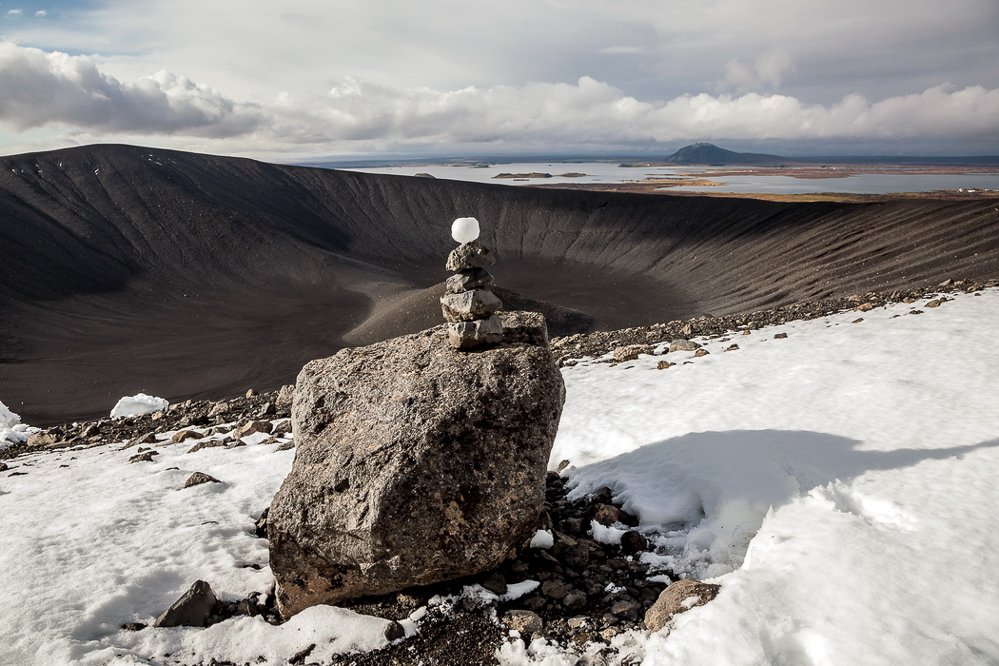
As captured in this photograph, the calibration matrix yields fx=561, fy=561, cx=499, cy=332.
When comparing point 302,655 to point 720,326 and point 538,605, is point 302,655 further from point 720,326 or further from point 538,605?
point 720,326

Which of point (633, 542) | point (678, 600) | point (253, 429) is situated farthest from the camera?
point (253, 429)

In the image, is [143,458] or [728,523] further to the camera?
[143,458]

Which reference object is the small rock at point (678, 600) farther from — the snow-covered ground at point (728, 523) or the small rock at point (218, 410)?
Answer: the small rock at point (218, 410)

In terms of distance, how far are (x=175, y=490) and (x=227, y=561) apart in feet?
8.66

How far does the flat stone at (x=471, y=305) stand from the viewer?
646 cm

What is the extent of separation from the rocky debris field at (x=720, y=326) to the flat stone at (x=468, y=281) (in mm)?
7342

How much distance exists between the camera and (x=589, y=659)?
4.38 m

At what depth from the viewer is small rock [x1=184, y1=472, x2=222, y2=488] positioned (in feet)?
26.5

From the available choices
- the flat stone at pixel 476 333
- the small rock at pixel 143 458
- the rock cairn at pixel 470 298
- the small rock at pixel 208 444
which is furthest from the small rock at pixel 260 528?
the small rock at pixel 143 458

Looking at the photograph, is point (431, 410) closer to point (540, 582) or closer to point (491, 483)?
point (491, 483)

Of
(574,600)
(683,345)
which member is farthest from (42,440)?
(683,345)

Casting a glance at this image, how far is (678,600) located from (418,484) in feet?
7.92

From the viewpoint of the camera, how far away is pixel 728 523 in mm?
5770

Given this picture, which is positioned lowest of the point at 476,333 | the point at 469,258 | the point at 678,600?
the point at 678,600
